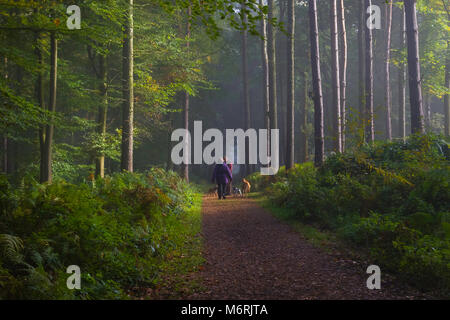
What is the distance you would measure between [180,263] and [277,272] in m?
1.79

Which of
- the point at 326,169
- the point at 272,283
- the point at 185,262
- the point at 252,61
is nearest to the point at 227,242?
the point at 185,262

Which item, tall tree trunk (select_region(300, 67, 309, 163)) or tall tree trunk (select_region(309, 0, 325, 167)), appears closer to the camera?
tall tree trunk (select_region(309, 0, 325, 167))

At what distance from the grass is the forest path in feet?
0.64

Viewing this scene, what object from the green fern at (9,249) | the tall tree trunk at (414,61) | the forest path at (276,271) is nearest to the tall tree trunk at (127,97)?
the forest path at (276,271)

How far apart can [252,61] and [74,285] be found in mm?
43094

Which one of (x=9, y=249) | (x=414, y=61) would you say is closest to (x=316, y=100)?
(x=414, y=61)

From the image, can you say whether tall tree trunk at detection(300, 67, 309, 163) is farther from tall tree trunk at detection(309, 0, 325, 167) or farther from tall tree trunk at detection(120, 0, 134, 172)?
tall tree trunk at detection(120, 0, 134, 172)

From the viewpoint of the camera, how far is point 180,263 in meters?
6.22

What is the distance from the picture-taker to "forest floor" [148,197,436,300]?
4.65 m

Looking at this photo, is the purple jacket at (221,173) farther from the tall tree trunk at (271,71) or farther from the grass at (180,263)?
the grass at (180,263)

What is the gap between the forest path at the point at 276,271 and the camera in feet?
15.3

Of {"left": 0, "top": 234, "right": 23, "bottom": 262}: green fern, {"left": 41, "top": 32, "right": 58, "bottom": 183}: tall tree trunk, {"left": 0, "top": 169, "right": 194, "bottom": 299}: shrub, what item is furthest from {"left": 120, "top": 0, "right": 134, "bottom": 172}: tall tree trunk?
{"left": 0, "top": 234, "right": 23, "bottom": 262}: green fern
